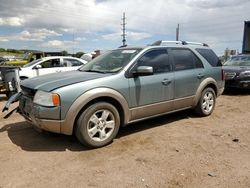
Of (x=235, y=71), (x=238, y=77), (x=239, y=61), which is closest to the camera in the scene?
(x=238, y=77)

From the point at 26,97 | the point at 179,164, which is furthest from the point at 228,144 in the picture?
the point at 26,97

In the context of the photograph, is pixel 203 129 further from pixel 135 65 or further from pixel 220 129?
pixel 135 65

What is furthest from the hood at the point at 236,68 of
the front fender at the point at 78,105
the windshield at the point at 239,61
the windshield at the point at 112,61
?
the front fender at the point at 78,105

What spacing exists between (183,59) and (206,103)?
133cm

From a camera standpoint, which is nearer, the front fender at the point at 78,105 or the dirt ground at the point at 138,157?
the dirt ground at the point at 138,157

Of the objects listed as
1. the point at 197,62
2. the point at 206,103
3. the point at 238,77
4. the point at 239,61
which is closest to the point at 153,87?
the point at 197,62

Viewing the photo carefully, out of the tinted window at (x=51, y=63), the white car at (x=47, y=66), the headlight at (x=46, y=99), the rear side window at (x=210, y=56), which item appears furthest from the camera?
the tinted window at (x=51, y=63)

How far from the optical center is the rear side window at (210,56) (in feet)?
20.3

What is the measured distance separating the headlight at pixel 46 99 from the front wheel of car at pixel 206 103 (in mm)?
3499

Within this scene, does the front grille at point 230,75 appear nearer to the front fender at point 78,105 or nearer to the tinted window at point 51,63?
the tinted window at point 51,63

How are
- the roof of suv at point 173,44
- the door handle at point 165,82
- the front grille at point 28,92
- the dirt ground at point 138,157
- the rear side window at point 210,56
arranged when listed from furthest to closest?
the rear side window at point 210,56 < the roof of suv at point 173,44 < the door handle at point 165,82 < the front grille at point 28,92 < the dirt ground at point 138,157

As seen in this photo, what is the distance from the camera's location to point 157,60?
5.14 m

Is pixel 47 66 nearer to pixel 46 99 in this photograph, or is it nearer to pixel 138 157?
pixel 46 99

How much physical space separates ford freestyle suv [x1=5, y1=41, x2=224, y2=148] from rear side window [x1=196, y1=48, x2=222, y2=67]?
41 mm
